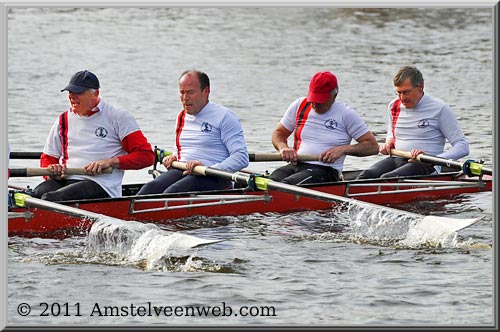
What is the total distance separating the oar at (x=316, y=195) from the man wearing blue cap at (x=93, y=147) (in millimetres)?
764

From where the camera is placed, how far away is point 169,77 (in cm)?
2592

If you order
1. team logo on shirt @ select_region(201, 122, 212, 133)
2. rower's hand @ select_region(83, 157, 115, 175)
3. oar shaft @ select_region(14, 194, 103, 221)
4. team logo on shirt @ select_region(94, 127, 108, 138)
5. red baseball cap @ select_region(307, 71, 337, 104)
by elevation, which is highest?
red baseball cap @ select_region(307, 71, 337, 104)

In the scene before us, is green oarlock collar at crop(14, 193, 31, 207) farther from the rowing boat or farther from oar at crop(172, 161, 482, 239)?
oar at crop(172, 161, 482, 239)

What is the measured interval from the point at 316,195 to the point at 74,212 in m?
2.45

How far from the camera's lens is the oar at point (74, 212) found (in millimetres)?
10531

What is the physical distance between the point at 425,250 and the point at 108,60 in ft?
57.0

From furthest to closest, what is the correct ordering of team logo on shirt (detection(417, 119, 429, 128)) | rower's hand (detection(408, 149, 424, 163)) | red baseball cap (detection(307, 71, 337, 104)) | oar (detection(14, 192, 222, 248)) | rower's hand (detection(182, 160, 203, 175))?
team logo on shirt (detection(417, 119, 429, 128)) < rower's hand (detection(408, 149, 424, 163)) < red baseball cap (detection(307, 71, 337, 104)) < rower's hand (detection(182, 160, 203, 175)) < oar (detection(14, 192, 222, 248))

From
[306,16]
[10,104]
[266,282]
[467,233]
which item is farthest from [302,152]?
[306,16]

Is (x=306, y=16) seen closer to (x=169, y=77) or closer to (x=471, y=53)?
(x=471, y=53)

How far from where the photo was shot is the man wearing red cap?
43.4ft

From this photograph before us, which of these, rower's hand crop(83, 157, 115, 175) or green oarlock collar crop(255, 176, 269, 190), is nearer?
rower's hand crop(83, 157, 115, 175)

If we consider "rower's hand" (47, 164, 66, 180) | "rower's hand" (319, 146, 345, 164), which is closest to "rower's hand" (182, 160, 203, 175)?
"rower's hand" (47, 164, 66, 180)

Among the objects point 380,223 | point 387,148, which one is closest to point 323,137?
point 387,148

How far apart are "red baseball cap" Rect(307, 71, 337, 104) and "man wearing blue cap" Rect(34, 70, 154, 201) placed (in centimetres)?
217
